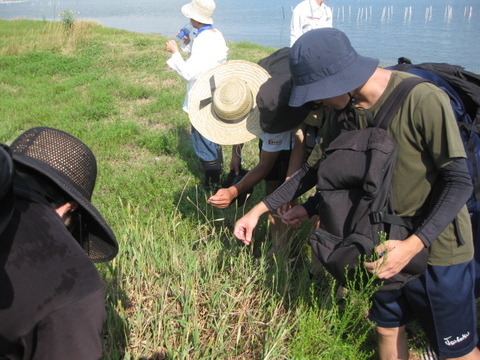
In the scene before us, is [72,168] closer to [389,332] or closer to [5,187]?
[5,187]

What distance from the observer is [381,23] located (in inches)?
827

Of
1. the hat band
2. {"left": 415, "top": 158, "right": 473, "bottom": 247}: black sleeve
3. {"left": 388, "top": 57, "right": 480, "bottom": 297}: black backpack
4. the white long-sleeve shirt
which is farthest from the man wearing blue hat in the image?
the white long-sleeve shirt

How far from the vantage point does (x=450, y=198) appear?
1.77 meters

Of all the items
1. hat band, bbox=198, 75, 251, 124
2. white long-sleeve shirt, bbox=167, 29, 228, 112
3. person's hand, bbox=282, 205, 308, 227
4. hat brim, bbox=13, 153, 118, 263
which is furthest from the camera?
white long-sleeve shirt, bbox=167, 29, 228, 112

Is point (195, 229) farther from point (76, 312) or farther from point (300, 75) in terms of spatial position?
point (76, 312)

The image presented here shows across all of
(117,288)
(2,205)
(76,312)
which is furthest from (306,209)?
(2,205)

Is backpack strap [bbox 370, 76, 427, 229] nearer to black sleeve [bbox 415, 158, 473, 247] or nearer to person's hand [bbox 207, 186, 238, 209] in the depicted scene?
black sleeve [bbox 415, 158, 473, 247]

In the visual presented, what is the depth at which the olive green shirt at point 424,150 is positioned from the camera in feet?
5.70

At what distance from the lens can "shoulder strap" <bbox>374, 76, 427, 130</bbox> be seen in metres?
1.81

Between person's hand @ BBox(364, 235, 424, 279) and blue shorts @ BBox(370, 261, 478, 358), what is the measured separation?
8.9 inches

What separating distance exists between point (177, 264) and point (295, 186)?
37.8 inches

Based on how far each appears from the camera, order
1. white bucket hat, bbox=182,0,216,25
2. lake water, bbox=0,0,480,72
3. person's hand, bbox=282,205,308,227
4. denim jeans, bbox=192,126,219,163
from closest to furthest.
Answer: person's hand, bbox=282,205,308,227 < white bucket hat, bbox=182,0,216,25 < denim jeans, bbox=192,126,219,163 < lake water, bbox=0,0,480,72

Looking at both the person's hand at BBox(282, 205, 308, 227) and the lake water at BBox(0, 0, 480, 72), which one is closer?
the person's hand at BBox(282, 205, 308, 227)

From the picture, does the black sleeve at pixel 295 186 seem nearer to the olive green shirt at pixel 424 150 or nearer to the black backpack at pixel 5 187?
the olive green shirt at pixel 424 150
